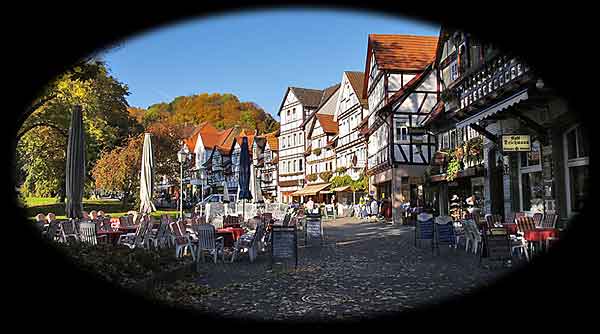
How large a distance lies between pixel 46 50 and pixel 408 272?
306 inches

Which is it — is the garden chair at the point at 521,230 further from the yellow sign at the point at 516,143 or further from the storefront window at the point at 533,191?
the storefront window at the point at 533,191

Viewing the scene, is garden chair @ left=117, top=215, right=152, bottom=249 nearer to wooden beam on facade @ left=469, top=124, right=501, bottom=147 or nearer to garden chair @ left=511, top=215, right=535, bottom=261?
garden chair @ left=511, top=215, right=535, bottom=261

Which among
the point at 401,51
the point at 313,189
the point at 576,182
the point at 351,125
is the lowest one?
the point at 576,182

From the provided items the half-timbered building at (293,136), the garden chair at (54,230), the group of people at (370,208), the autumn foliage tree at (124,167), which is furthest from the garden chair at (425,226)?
the half-timbered building at (293,136)

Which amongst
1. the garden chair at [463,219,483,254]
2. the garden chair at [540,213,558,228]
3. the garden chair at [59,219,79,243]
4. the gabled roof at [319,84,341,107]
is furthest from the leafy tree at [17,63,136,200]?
the garden chair at [540,213,558,228]

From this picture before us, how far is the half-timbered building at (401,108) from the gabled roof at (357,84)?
17.1 ft

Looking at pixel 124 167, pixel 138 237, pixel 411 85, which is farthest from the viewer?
pixel 124 167

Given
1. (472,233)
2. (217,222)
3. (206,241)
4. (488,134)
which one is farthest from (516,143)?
(217,222)

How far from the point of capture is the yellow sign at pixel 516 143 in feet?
48.5

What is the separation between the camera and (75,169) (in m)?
12.2

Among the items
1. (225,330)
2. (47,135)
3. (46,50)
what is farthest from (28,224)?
(47,135)

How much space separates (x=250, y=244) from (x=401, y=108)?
18970 mm

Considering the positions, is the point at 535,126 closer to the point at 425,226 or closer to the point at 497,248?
the point at 425,226

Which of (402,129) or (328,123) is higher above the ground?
(328,123)
